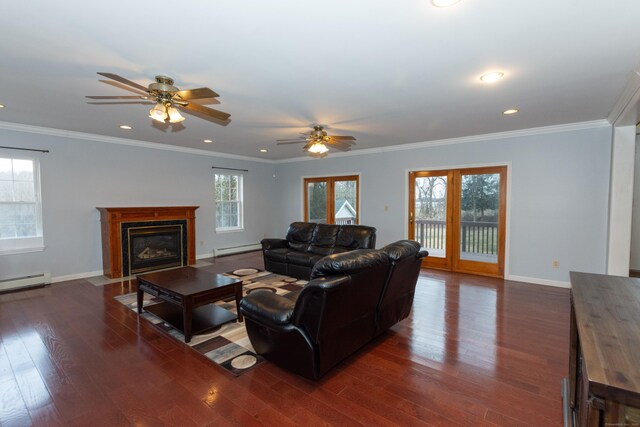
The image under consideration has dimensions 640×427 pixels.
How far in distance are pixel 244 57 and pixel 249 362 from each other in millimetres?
2522


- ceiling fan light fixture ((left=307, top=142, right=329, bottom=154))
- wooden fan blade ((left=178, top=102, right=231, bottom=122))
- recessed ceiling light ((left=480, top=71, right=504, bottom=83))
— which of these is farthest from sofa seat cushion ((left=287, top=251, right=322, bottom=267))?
recessed ceiling light ((left=480, top=71, right=504, bottom=83))

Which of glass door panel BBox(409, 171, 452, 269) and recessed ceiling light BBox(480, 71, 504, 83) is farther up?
recessed ceiling light BBox(480, 71, 504, 83)

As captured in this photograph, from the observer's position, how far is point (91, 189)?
5211 mm

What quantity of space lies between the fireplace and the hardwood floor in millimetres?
1762

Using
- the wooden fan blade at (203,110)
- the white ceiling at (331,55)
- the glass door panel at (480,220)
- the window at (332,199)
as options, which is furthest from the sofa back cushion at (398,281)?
the window at (332,199)

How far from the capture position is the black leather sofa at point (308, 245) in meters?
4.97

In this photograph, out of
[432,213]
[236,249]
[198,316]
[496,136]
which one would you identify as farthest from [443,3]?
[236,249]

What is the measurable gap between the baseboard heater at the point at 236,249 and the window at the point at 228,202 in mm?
495

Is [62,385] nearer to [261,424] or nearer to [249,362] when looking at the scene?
[249,362]

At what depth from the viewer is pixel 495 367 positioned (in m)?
2.47

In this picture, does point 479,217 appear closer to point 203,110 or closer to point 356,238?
point 356,238

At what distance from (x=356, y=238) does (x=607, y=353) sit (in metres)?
4.19

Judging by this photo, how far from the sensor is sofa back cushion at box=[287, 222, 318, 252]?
5.67 meters

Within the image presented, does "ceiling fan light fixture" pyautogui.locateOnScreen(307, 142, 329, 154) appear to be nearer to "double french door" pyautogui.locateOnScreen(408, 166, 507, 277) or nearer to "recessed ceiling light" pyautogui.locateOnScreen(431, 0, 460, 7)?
"double french door" pyautogui.locateOnScreen(408, 166, 507, 277)
